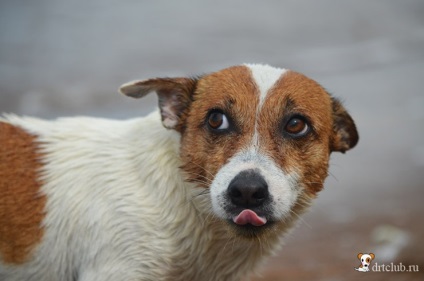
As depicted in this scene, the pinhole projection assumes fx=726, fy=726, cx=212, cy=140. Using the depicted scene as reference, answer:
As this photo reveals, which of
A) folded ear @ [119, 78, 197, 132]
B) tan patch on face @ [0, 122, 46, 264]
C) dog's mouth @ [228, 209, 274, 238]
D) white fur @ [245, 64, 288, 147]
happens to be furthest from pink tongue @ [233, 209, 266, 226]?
tan patch on face @ [0, 122, 46, 264]

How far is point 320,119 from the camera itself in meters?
4.86

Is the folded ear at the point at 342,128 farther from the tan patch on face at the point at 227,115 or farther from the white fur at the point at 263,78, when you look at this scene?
the tan patch on face at the point at 227,115

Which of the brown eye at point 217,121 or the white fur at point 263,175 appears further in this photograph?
the brown eye at point 217,121

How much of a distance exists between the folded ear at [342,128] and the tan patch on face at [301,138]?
16 centimetres

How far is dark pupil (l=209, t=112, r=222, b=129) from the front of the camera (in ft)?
15.5

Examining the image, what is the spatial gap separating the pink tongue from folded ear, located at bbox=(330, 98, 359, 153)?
1.00 metres

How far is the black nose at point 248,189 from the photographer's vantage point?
13.8ft

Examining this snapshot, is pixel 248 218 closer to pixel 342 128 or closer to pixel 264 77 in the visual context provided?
pixel 264 77

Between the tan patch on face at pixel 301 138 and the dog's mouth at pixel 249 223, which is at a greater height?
the tan patch on face at pixel 301 138

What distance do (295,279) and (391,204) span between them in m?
2.42

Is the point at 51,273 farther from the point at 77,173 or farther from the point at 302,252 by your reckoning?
the point at 302,252

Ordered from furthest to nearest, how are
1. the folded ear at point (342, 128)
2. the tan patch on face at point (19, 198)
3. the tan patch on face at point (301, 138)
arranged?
the folded ear at point (342, 128) < the tan patch on face at point (19, 198) < the tan patch on face at point (301, 138)

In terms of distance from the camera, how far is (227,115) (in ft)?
15.4

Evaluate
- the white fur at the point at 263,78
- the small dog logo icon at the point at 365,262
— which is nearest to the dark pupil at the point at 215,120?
the white fur at the point at 263,78
